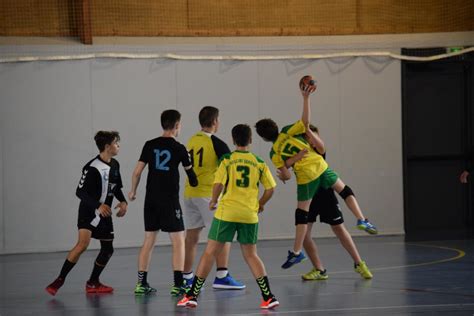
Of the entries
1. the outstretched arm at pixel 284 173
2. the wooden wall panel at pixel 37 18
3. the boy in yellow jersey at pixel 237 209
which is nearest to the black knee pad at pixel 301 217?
the outstretched arm at pixel 284 173

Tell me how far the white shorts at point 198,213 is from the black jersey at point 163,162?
0.42 m

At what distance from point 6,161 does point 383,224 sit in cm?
649

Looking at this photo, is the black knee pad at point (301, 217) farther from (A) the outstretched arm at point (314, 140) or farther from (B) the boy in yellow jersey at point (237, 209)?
(B) the boy in yellow jersey at point (237, 209)

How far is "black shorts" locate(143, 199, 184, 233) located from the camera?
9.48 m

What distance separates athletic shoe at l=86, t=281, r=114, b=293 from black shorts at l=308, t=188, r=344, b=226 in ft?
7.85

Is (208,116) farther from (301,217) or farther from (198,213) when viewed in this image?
(301,217)

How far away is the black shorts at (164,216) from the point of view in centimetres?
948

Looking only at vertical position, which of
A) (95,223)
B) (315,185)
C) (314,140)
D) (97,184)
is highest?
(314,140)

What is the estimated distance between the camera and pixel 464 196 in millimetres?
17391

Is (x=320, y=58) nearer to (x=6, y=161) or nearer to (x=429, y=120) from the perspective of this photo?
(x=429, y=120)

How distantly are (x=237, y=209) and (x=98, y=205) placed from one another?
188cm

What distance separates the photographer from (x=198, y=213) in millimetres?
9930

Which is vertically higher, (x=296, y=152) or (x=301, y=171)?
(x=296, y=152)

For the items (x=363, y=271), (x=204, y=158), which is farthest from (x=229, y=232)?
(x=363, y=271)
